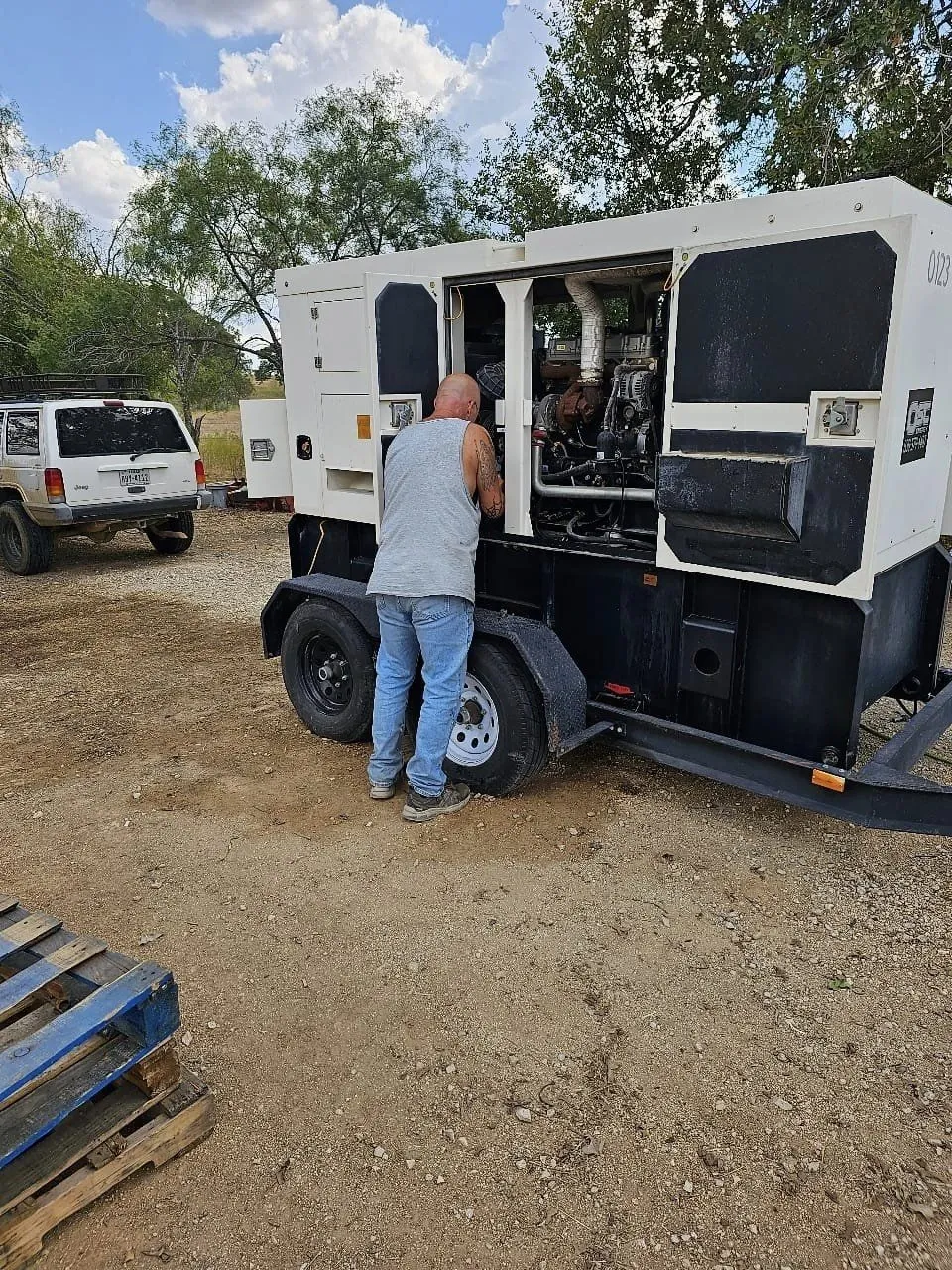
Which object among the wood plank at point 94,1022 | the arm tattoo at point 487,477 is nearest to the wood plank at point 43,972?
the wood plank at point 94,1022

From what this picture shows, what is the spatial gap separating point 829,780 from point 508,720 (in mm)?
1499

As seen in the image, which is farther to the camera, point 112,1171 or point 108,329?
point 108,329

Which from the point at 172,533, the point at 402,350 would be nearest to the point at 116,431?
the point at 172,533

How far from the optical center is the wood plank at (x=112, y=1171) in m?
2.17

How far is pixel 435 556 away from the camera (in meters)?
4.16

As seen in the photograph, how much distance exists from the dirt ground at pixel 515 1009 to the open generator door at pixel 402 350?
74.2 inches

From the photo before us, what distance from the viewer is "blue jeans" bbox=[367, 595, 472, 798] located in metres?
4.21

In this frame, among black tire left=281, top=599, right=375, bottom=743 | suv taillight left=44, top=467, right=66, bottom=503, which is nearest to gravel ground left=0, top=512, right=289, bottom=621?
suv taillight left=44, top=467, right=66, bottom=503

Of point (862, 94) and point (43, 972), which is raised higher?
point (862, 94)

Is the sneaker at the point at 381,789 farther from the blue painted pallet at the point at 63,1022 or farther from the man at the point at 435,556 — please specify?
the blue painted pallet at the point at 63,1022

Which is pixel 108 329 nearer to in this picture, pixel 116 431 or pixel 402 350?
pixel 116 431

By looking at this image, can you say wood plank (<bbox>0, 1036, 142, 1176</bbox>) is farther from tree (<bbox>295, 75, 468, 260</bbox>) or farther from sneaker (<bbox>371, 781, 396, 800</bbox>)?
tree (<bbox>295, 75, 468, 260</bbox>)

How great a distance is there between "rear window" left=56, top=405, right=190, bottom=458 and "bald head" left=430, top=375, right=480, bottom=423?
23.6 feet

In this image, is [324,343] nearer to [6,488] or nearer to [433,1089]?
[433,1089]
